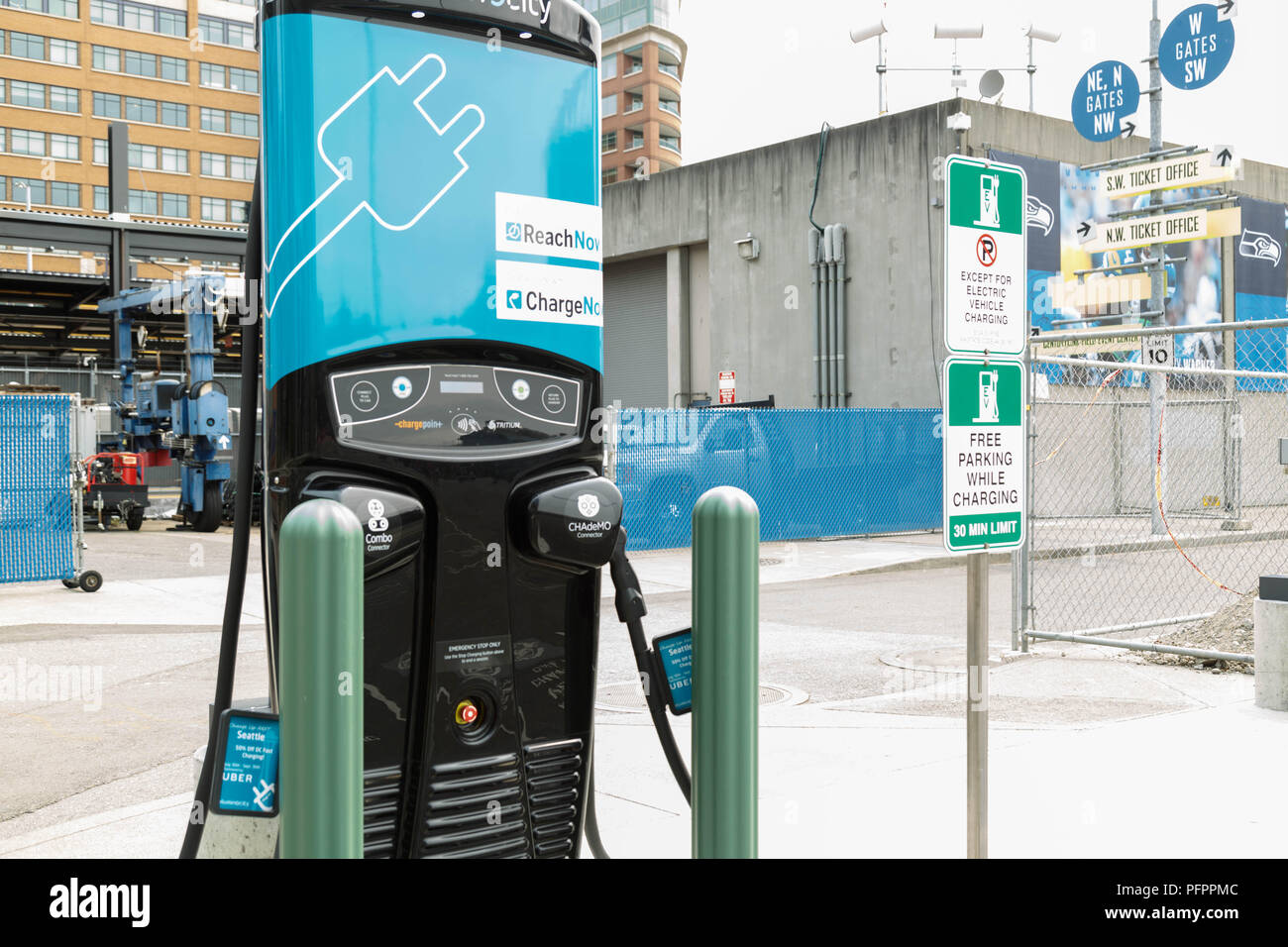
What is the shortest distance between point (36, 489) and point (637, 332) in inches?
745

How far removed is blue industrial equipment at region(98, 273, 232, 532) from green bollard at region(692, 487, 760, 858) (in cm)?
1763

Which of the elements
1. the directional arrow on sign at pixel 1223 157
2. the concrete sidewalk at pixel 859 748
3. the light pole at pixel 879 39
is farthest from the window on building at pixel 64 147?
the directional arrow on sign at pixel 1223 157

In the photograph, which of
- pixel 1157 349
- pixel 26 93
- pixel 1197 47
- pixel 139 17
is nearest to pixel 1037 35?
pixel 1197 47

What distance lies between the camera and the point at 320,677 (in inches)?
88.2

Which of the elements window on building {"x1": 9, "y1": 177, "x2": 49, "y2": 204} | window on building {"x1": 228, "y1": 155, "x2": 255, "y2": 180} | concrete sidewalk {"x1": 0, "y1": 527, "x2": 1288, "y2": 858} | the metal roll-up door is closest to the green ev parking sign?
concrete sidewalk {"x1": 0, "y1": 527, "x2": 1288, "y2": 858}

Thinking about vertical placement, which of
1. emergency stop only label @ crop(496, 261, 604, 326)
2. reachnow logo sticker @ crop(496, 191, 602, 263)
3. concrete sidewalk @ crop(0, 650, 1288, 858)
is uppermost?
reachnow logo sticker @ crop(496, 191, 602, 263)

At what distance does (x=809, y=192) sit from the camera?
25.1m

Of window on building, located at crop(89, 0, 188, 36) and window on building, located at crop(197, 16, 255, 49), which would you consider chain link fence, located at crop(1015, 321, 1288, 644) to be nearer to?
window on building, located at crop(197, 16, 255, 49)

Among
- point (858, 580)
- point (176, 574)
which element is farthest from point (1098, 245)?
point (176, 574)

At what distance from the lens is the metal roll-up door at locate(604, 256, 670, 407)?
30062 millimetres

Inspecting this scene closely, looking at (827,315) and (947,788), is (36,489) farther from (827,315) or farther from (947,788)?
(827,315)

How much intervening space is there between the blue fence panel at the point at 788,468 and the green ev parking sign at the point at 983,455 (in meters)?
12.4

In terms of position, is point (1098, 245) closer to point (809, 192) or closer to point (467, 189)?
point (809, 192)

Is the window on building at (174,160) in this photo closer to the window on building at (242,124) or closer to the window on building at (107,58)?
the window on building at (242,124)
